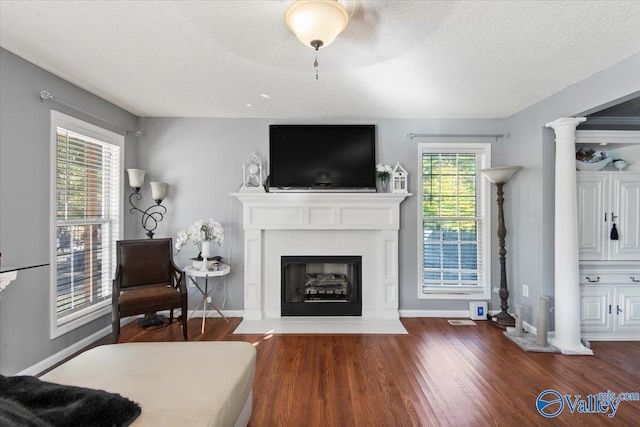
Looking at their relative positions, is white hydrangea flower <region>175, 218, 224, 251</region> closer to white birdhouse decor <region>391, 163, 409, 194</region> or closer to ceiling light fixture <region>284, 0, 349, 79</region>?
white birdhouse decor <region>391, 163, 409, 194</region>

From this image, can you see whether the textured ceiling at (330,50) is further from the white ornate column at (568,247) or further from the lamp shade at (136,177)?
the lamp shade at (136,177)

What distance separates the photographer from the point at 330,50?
6.88 feet

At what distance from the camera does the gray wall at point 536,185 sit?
2598 mm

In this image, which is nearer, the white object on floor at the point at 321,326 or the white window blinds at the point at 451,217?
the white object on floor at the point at 321,326

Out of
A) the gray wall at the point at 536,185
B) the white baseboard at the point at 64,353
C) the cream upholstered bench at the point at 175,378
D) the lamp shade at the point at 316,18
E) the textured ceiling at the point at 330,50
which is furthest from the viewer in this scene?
the gray wall at the point at 536,185

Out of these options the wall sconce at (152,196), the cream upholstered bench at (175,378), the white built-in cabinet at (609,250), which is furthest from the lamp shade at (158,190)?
the white built-in cabinet at (609,250)

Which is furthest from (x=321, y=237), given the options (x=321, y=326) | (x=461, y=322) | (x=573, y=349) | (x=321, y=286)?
(x=573, y=349)

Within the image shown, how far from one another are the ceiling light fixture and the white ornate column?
2472 mm

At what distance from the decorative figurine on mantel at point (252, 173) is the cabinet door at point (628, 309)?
13.2 feet

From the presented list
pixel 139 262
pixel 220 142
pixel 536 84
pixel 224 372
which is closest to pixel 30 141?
pixel 139 262

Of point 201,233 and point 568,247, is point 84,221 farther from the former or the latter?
point 568,247

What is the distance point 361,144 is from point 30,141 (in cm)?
309

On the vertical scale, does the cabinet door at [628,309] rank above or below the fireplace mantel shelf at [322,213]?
below

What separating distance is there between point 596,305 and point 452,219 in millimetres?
1619
